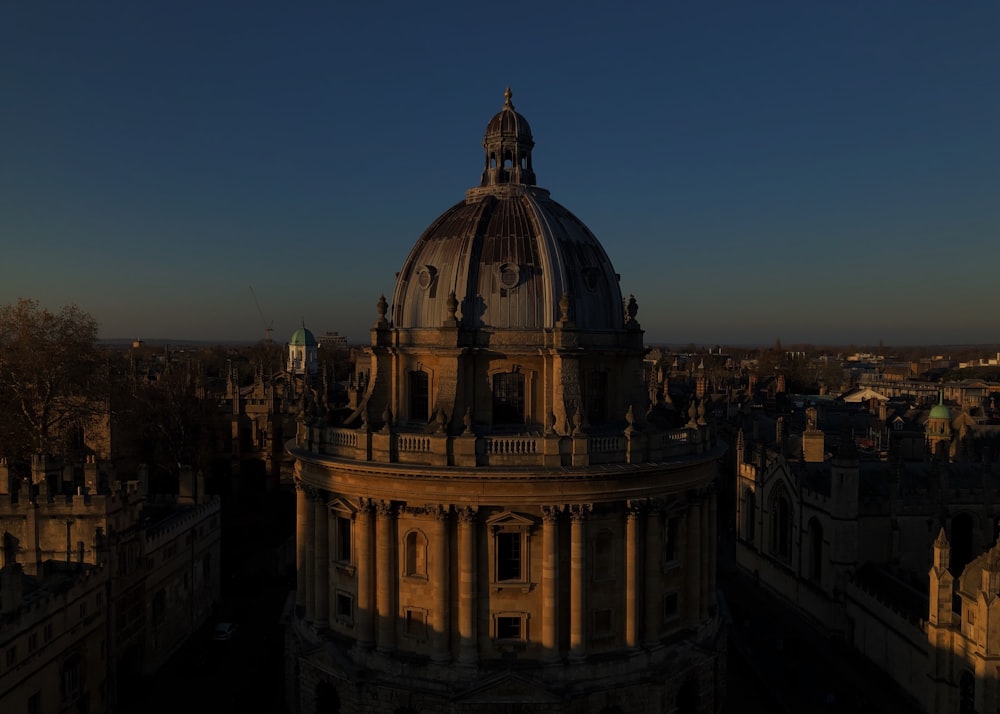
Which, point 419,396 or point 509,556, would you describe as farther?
point 419,396

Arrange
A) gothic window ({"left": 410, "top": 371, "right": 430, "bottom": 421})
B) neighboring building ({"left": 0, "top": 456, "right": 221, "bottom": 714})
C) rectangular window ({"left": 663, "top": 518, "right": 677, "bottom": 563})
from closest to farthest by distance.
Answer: neighboring building ({"left": 0, "top": 456, "right": 221, "bottom": 714}), rectangular window ({"left": 663, "top": 518, "right": 677, "bottom": 563}), gothic window ({"left": 410, "top": 371, "right": 430, "bottom": 421})

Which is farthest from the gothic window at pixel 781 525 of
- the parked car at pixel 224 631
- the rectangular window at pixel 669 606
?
the parked car at pixel 224 631

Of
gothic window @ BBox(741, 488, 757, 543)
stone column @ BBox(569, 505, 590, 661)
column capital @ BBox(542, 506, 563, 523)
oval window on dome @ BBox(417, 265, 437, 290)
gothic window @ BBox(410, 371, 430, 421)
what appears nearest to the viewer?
column capital @ BBox(542, 506, 563, 523)

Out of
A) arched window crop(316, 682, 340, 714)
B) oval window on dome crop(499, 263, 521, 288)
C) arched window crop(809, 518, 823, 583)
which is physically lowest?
arched window crop(316, 682, 340, 714)

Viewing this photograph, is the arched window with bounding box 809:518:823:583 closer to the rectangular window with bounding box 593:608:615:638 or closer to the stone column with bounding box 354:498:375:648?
the rectangular window with bounding box 593:608:615:638

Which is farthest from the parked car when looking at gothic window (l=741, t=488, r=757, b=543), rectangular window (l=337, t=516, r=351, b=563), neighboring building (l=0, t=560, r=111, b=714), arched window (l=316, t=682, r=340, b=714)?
gothic window (l=741, t=488, r=757, b=543)

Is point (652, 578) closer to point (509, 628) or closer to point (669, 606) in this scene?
point (669, 606)

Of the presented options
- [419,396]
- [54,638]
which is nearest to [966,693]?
[419,396]
